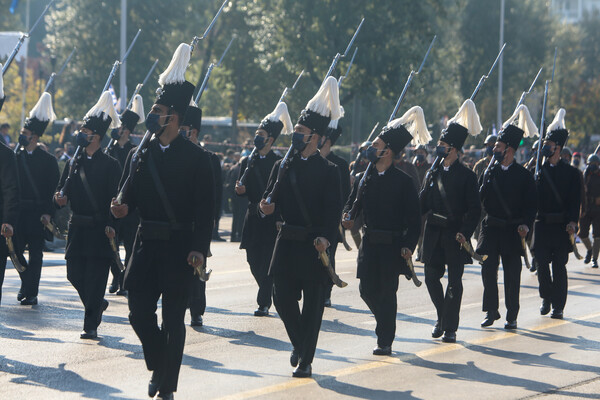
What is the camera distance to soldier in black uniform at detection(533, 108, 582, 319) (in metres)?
12.4

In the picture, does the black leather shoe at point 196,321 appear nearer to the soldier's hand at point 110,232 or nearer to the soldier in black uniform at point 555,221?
the soldier's hand at point 110,232

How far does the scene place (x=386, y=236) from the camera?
959 cm

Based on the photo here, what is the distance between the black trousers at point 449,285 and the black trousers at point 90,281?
9.73 ft

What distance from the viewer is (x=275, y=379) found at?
27.8 feet

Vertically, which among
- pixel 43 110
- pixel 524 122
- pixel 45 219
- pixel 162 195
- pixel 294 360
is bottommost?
pixel 294 360

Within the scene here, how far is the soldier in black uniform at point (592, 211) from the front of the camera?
18.8 metres

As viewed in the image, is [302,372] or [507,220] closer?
[302,372]

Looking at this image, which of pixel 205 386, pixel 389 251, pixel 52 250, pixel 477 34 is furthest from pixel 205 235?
pixel 477 34

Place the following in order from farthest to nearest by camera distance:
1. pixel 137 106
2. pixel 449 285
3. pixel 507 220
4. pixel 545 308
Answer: pixel 137 106 → pixel 545 308 → pixel 507 220 → pixel 449 285

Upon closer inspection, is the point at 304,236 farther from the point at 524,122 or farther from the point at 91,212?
the point at 524,122

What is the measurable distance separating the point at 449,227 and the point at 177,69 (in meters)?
3.79

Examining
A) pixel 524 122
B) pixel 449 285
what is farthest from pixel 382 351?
pixel 524 122

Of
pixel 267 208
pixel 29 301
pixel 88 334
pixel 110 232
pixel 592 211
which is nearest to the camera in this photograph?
pixel 267 208

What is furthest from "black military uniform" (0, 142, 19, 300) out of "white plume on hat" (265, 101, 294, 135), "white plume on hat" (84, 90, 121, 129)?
"white plume on hat" (265, 101, 294, 135)
